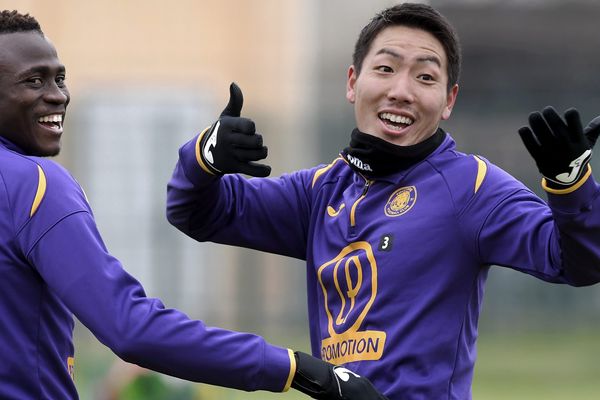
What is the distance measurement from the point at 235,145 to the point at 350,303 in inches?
27.6

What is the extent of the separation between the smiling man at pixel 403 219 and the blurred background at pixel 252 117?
10.4 metres

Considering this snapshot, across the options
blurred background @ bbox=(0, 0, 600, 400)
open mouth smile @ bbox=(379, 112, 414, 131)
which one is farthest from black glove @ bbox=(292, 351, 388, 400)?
blurred background @ bbox=(0, 0, 600, 400)

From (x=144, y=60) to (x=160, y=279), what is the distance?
3696 millimetres

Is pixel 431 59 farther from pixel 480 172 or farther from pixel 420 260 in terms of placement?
pixel 420 260

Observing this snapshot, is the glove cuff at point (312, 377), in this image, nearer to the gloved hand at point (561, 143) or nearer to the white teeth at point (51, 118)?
the gloved hand at point (561, 143)

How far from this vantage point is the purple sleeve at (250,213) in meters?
5.24

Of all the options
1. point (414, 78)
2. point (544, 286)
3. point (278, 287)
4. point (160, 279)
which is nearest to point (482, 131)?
point (544, 286)

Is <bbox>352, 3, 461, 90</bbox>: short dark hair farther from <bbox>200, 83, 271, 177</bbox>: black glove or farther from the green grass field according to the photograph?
the green grass field

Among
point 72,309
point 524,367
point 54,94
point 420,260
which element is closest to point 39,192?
point 72,309

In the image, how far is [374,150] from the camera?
16.1 feet

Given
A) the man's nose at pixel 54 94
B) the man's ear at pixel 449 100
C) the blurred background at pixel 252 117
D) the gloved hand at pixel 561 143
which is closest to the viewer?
the gloved hand at pixel 561 143

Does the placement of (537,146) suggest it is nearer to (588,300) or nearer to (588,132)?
(588,132)

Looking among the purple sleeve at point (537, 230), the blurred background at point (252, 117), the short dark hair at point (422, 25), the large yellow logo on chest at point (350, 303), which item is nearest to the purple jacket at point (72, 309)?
the large yellow logo on chest at point (350, 303)

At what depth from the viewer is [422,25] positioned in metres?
4.99
